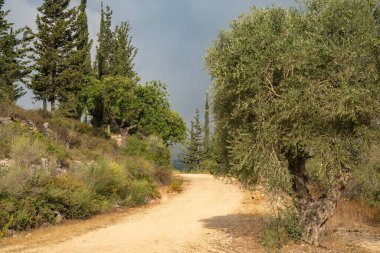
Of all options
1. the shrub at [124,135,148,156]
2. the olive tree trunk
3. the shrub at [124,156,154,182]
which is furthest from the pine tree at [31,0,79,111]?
the olive tree trunk

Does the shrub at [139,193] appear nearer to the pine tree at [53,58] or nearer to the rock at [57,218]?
the rock at [57,218]

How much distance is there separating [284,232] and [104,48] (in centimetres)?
4075

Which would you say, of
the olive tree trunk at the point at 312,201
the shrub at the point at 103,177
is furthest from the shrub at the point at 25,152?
the olive tree trunk at the point at 312,201

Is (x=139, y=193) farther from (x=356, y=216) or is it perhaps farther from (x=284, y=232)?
(x=284, y=232)

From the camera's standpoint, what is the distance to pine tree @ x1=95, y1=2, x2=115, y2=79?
158 feet

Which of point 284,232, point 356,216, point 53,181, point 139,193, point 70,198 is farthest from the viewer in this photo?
point 139,193

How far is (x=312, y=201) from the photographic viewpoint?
1171cm

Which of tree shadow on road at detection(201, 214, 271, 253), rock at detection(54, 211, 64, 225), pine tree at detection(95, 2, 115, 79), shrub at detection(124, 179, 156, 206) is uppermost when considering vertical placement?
pine tree at detection(95, 2, 115, 79)

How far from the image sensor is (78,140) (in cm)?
2952

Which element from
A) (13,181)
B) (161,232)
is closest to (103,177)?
(13,181)

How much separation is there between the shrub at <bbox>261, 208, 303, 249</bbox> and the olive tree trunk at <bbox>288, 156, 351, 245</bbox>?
19cm

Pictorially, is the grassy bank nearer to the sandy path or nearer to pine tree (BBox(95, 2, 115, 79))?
the sandy path

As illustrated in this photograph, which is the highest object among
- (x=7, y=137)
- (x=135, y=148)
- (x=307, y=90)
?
(x=307, y=90)

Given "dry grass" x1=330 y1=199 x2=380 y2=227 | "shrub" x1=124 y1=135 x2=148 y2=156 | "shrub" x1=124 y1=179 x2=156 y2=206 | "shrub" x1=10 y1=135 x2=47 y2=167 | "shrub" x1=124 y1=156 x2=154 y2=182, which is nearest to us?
"dry grass" x1=330 y1=199 x2=380 y2=227
